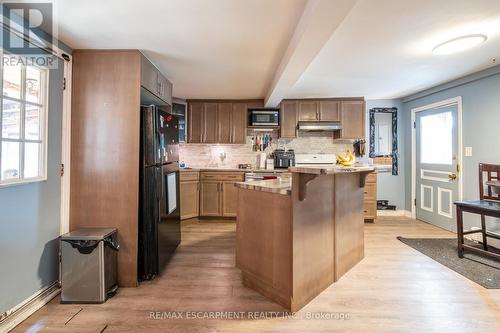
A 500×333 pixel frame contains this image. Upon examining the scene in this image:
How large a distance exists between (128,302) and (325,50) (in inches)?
114

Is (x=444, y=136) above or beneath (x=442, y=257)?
above

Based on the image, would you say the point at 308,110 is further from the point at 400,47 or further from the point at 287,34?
the point at 287,34

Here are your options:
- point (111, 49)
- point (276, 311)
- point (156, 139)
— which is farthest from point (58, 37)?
point (276, 311)

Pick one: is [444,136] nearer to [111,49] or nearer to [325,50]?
[325,50]

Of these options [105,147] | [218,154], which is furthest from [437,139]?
[105,147]

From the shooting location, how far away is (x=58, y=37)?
199 cm

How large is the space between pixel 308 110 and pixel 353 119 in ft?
2.70

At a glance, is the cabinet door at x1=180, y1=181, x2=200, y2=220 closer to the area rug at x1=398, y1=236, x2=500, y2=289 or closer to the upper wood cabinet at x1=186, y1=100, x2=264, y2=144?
the upper wood cabinet at x1=186, y1=100, x2=264, y2=144

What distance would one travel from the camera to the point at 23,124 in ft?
5.75

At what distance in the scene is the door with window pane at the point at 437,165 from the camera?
355 cm

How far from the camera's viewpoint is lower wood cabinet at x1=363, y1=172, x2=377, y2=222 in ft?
13.4

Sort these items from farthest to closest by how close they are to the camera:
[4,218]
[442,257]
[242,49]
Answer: [442,257] → [242,49] → [4,218]

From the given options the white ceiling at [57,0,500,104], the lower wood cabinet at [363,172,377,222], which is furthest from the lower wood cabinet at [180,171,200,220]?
the lower wood cabinet at [363,172,377,222]

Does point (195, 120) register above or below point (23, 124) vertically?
above
